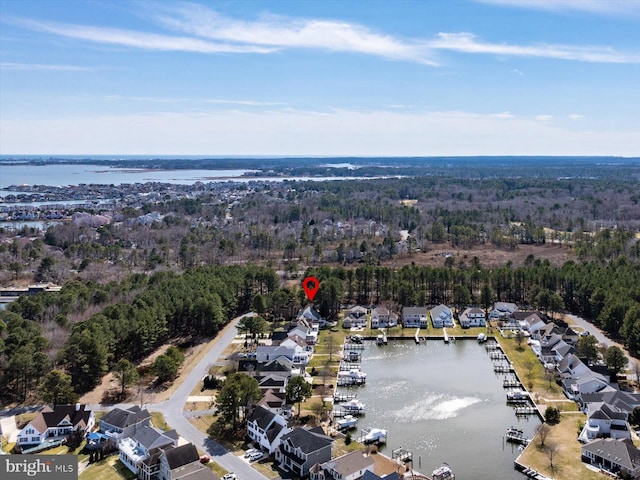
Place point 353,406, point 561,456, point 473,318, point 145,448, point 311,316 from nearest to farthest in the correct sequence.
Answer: point 145,448 < point 561,456 < point 353,406 < point 473,318 < point 311,316

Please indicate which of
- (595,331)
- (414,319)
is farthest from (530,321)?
(414,319)

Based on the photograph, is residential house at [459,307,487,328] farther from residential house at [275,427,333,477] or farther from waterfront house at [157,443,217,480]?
waterfront house at [157,443,217,480]

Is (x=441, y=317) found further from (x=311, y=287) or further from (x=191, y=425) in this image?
(x=191, y=425)

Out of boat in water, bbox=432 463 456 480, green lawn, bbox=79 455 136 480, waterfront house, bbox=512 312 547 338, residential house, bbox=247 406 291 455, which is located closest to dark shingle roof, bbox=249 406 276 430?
residential house, bbox=247 406 291 455

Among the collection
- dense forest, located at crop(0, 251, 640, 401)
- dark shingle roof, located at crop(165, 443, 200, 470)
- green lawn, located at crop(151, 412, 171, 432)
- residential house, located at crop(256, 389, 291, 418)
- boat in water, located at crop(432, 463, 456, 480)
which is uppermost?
dense forest, located at crop(0, 251, 640, 401)

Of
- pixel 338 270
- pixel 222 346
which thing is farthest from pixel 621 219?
pixel 222 346

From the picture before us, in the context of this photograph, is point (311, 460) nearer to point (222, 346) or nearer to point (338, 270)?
point (222, 346)
